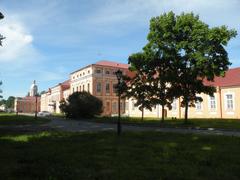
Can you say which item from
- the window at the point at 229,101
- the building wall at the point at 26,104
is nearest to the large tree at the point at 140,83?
the window at the point at 229,101

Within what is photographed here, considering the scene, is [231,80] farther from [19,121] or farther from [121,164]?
[121,164]

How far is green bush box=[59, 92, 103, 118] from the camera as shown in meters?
50.0

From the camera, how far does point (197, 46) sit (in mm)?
30422

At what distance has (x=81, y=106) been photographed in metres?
50.0

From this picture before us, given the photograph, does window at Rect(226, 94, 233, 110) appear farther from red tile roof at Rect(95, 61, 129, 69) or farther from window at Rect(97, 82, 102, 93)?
red tile roof at Rect(95, 61, 129, 69)

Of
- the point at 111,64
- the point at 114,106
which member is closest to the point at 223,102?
the point at 114,106

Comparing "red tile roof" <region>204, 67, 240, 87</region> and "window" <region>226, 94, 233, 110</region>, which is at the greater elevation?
"red tile roof" <region>204, 67, 240, 87</region>

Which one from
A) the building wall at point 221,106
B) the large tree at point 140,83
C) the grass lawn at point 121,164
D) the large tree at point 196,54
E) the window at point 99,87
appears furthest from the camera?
the window at point 99,87

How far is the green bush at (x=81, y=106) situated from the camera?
164 ft

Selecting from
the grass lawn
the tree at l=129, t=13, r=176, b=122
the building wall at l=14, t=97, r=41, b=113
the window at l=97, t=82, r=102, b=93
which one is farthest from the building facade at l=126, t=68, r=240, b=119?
the building wall at l=14, t=97, r=41, b=113

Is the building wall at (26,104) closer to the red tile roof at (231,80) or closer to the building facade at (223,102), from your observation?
the building facade at (223,102)

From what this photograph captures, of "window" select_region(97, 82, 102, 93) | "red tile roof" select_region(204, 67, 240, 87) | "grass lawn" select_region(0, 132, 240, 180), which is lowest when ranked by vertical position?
"grass lawn" select_region(0, 132, 240, 180)

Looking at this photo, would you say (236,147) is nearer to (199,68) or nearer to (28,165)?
(28,165)

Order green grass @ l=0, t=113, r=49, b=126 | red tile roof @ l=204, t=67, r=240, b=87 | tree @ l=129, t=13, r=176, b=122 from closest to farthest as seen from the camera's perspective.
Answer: tree @ l=129, t=13, r=176, b=122 → green grass @ l=0, t=113, r=49, b=126 → red tile roof @ l=204, t=67, r=240, b=87
